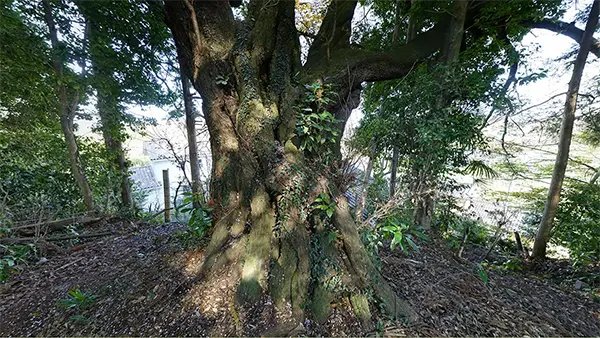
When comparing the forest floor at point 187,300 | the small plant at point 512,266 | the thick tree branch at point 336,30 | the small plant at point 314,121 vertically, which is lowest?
the small plant at point 512,266

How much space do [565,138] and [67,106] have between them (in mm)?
7790

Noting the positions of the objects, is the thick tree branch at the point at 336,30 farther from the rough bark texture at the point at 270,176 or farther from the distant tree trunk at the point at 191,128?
the distant tree trunk at the point at 191,128

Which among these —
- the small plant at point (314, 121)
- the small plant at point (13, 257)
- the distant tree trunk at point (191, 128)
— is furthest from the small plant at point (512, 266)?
the small plant at point (13, 257)

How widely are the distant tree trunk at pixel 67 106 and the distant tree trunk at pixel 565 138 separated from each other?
7274 mm

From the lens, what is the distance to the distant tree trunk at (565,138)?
2.91m

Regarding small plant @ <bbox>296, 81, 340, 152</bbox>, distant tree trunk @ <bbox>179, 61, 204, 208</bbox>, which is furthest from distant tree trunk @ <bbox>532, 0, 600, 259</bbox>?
distant tree trunk @ <bbox>179, 61, 204, 208</bbox>

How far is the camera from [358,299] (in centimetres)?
163

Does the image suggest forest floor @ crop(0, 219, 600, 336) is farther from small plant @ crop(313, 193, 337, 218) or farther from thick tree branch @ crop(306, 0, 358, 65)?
thick tree branch @ crop(306, 0, 358, 65)

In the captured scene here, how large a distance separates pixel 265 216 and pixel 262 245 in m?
0.23

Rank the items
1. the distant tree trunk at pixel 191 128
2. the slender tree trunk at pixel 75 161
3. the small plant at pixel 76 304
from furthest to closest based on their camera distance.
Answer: the distant tree trunk at pixel 191 128
the slender tree trunk at pixel 75 161
the small plant at pixel 76 304

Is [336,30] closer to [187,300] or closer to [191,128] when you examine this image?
[191,128]

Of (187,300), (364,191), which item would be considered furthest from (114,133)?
(364,191)

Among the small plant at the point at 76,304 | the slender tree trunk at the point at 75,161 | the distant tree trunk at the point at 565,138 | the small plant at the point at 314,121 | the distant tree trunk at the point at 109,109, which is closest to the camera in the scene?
the small plant at the point at 76,304

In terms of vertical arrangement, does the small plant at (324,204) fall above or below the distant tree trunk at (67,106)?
below
